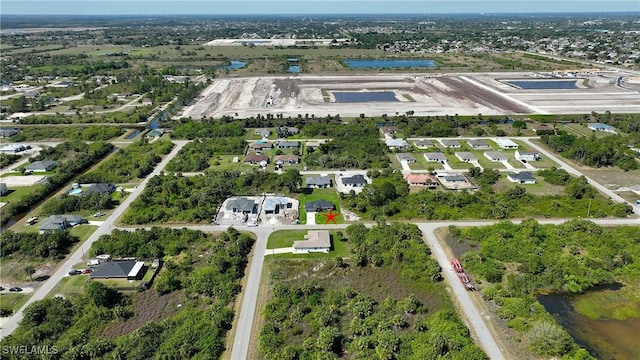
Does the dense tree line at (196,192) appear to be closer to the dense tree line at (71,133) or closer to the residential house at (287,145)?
the residential house at (287,145)

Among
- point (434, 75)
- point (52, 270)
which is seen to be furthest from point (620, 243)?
point (434, 75)

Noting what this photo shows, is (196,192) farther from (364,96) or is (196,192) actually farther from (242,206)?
(364,96)

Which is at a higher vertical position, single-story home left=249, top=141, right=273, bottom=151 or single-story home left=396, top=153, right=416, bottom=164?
single-story home left=249, top=141, right=273, bottom=151

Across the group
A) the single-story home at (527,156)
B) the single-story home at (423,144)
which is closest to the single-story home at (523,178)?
the single-story home at (527,156)

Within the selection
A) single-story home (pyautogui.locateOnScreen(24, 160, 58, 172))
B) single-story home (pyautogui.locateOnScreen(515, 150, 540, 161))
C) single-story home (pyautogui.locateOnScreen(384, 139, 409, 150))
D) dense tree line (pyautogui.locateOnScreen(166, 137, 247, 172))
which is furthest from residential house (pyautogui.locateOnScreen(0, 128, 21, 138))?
single-story home (pyautogui.locateOnScreen(515, 150, 540, 161))

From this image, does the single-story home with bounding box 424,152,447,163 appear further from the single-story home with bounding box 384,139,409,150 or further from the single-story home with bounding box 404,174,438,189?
the single-story home with bounding box 404,174,438,189

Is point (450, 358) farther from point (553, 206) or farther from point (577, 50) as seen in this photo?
point (577, 50)
